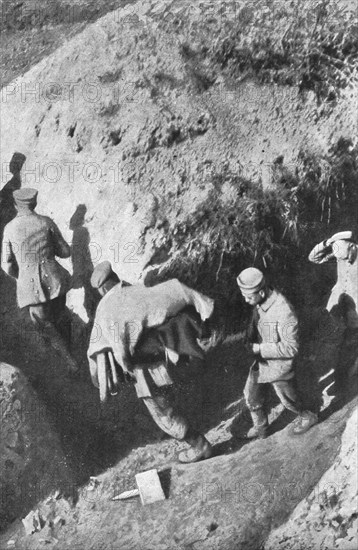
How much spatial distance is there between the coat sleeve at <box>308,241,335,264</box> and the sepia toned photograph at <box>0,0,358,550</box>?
2 centimetres

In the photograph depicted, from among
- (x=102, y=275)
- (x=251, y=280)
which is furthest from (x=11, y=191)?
(x=251, y=280)

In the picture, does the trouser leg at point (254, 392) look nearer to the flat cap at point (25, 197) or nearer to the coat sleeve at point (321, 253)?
the coat sleeve at point (321, 253)

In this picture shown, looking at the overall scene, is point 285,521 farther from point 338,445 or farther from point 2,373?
point 2,373

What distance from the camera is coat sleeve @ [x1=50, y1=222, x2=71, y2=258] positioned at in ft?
35.7

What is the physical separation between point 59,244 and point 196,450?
245cm

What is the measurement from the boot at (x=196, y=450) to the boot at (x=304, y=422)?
888 millimetres

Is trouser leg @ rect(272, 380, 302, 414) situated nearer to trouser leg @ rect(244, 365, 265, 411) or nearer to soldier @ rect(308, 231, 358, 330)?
trouser leg @ rect(244, 365, 265, 411)

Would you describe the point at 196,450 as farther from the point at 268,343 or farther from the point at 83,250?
the point at 83,250

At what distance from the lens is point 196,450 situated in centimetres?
1091

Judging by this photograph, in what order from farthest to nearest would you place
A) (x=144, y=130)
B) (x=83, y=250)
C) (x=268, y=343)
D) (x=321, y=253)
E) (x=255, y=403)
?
(x=83, y=250), (x=144, y=130), (x=255, y=403), (x=321, y=253), (x=268, y=343)

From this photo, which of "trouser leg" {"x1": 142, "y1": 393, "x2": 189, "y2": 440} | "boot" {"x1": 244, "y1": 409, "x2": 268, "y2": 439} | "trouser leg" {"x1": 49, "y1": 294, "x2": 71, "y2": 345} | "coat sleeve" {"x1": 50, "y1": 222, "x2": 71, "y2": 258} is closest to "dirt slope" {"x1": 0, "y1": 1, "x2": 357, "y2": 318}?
"coat sleeve" {"x1": 50, "y1": 222, "x2": 71, "y2": 258}

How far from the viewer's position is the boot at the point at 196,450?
1087cm

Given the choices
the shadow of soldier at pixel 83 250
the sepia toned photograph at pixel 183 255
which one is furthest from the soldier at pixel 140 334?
the shadow of soldier at pixel 83 250

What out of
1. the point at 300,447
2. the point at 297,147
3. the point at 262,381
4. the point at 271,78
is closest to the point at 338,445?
the point at 300,447
